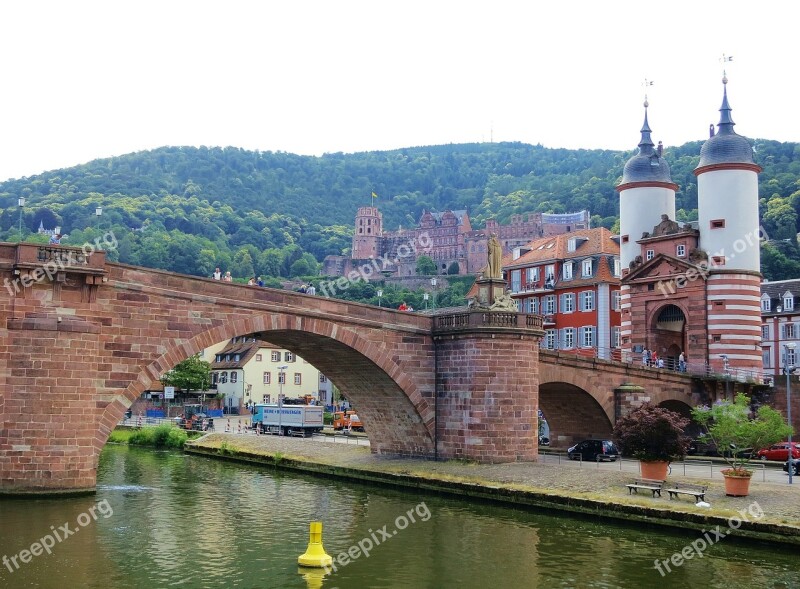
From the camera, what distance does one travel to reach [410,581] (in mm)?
20938

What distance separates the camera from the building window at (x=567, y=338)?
66.0m

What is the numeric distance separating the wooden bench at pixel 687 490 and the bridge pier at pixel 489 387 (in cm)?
881

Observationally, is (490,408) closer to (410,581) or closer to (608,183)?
(410,581)

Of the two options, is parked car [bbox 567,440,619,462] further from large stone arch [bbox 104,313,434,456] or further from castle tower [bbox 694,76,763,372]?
castle tower [bbox 694,76,763,372]

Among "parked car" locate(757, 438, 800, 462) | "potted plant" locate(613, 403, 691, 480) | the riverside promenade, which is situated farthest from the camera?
"parked car" locate(757, 438, 800, 462)

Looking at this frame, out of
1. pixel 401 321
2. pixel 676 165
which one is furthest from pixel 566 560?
pixel 676 165

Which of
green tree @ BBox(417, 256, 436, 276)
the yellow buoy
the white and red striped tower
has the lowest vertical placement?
the yellow buoy

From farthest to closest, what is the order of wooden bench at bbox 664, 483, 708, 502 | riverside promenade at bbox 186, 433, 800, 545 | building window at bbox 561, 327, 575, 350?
1. building window at bbox 561, 327, 575, 350
2. wooden bench at bbox 664, 483, 708, 502
3. riverside promenade at bbox 186, 433, 800, 545

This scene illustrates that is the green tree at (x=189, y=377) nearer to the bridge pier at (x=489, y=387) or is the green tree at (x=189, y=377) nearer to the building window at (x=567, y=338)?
the building window at (x=567, y=338)

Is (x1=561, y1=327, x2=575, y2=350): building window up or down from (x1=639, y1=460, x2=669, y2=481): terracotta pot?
up

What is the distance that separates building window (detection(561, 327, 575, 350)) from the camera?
2598 inches

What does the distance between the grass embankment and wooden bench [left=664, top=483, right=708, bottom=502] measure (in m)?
35.3

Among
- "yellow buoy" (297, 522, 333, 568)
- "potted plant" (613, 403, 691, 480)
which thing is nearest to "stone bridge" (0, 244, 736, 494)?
"potted plant" (613, 403, 691, 480)

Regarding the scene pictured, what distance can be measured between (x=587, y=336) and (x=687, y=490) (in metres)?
35.7
